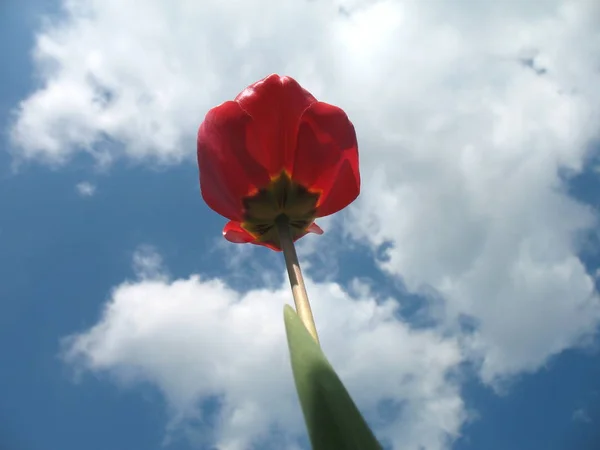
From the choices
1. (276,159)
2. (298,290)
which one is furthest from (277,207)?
(298,290)

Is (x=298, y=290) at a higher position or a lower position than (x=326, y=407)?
higher

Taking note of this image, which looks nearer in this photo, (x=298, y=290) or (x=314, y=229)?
(x=298, y=290)

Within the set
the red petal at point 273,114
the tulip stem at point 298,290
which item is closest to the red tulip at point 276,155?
the red petal at point 273,114

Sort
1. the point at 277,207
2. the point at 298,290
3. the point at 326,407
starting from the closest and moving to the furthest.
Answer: the point at 326,407
the point at 298,290
the point at 277,207

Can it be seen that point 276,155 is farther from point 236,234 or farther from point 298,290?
point 298,290

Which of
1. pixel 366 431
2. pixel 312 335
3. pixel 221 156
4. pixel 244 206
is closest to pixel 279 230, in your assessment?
pixel 244 206

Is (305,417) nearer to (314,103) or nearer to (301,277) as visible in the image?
(301,277)
